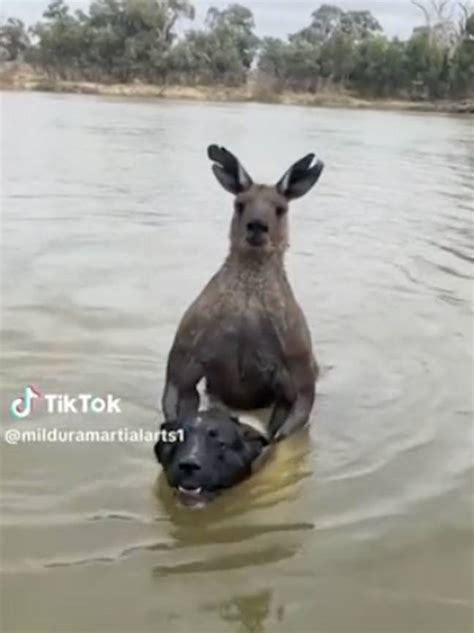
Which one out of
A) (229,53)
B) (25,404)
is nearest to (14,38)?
(229,53)

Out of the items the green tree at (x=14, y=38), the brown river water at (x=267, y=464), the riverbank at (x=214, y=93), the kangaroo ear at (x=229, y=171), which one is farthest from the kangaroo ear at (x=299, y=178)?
the green tree at (x=14, y=38)

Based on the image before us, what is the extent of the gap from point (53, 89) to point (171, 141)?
93.5 feet

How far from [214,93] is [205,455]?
167ft

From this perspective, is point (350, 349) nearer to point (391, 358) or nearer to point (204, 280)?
point (391, 358)

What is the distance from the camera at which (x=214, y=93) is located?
55062 millimetres

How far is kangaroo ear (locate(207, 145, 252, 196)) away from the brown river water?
1191 millimetres

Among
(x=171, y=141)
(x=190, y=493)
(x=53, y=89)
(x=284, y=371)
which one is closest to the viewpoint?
(x=190, y=493)

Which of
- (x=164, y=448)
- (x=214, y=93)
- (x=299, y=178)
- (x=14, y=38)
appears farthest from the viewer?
(x=14, y=38)

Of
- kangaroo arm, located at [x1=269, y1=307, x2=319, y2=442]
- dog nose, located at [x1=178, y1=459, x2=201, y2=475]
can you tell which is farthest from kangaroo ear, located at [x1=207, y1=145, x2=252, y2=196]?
dog nose, located at [x1=178, y1=459, x2=201, y2=475]

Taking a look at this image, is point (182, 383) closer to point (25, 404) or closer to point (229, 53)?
point (25, 404)

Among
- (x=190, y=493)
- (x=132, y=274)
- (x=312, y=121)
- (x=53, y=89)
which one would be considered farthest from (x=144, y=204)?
(x=53, y=89)

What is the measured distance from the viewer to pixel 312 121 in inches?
1281

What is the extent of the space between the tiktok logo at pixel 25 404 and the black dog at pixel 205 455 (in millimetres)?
950

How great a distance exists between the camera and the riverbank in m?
49.5
